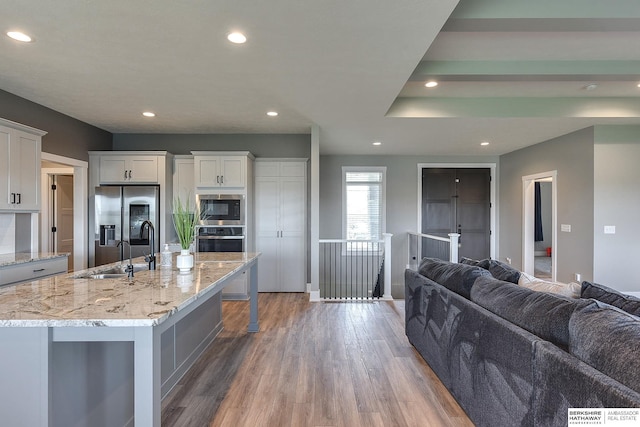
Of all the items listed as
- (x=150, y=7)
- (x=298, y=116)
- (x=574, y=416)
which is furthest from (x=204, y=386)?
(x=298, y=116)

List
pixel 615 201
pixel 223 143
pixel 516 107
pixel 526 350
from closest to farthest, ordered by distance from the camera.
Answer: pixel 526 350 → pixel 516 107 → pixel 615 201 → pixel 223 143

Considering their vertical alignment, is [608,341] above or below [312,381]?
above

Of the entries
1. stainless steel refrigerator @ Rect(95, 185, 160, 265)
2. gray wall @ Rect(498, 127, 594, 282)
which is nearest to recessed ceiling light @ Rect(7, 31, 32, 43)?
stainless steel refrigerator @ Rect(95, 185, 160, 265)

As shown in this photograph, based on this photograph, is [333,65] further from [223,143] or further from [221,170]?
[223,143]

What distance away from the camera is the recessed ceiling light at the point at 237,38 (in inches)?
89.7

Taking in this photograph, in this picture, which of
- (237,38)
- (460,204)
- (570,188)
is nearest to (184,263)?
(237,38)

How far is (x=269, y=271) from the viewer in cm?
512

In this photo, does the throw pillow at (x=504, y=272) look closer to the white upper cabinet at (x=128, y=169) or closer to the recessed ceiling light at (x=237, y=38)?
the recessed ceiling light at (x=237, y=38)

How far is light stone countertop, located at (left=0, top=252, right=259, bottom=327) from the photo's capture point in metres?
1.30

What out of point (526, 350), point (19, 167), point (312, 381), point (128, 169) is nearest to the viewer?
point (526, 350)

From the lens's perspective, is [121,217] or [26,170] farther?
[121,217]

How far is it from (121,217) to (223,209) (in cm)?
156

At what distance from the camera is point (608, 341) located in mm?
1165

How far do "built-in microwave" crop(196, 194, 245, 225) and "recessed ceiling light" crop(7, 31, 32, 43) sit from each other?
2642mm
